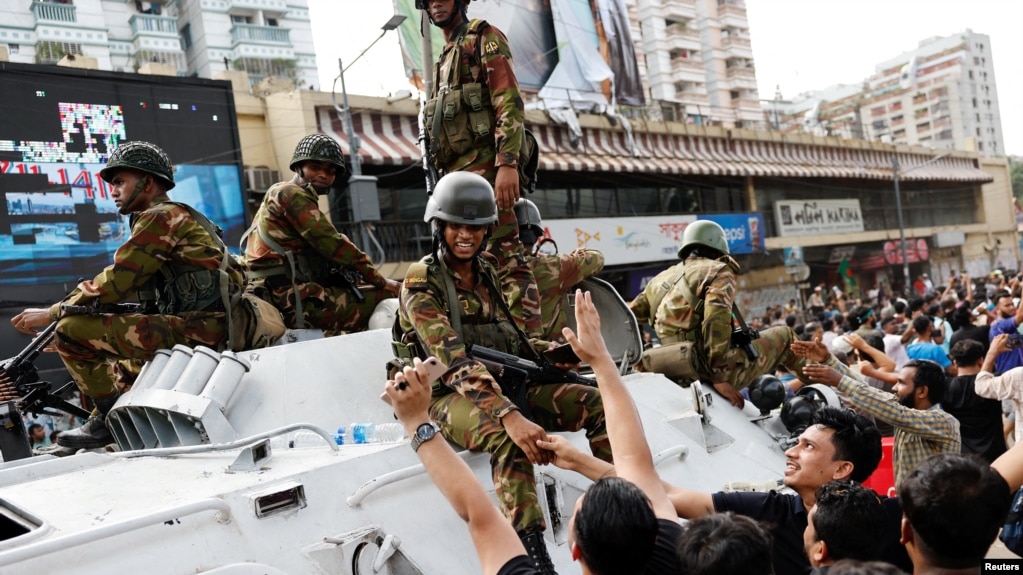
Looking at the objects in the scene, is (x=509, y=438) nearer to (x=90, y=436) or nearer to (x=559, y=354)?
(x=559, y=354)

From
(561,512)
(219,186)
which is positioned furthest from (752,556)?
(219,186)

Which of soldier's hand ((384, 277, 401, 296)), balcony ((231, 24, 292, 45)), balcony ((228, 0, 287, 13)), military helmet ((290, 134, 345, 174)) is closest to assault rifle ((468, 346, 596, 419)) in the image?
soldier's hand ((384, 277, 401, 296))

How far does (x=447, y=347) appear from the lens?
369 centimetres

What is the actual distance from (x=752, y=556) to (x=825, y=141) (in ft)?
106

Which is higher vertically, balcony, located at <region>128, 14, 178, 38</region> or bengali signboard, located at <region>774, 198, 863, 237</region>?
balcony, located at <region>128, 14, 178, 38</region>

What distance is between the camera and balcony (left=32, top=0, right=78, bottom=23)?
14.0 metres

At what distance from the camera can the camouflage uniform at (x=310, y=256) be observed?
529 cm

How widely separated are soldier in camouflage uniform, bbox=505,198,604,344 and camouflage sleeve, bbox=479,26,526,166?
0.56m

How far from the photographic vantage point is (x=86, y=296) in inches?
183

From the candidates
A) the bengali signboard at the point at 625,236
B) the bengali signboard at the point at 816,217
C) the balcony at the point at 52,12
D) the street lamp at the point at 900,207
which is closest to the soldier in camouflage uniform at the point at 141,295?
the balcony at the point at 52,12

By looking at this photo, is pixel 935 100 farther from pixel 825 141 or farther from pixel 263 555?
pixel 263 555

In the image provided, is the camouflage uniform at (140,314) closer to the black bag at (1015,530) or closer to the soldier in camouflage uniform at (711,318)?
the soldier in camouflage uniform at (711,318)

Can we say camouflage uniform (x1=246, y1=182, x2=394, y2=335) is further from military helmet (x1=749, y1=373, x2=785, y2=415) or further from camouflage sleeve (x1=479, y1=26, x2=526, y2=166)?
military helmet (x1=749, y1=373, x2=785, y2=415)

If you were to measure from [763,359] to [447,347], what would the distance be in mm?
2929
